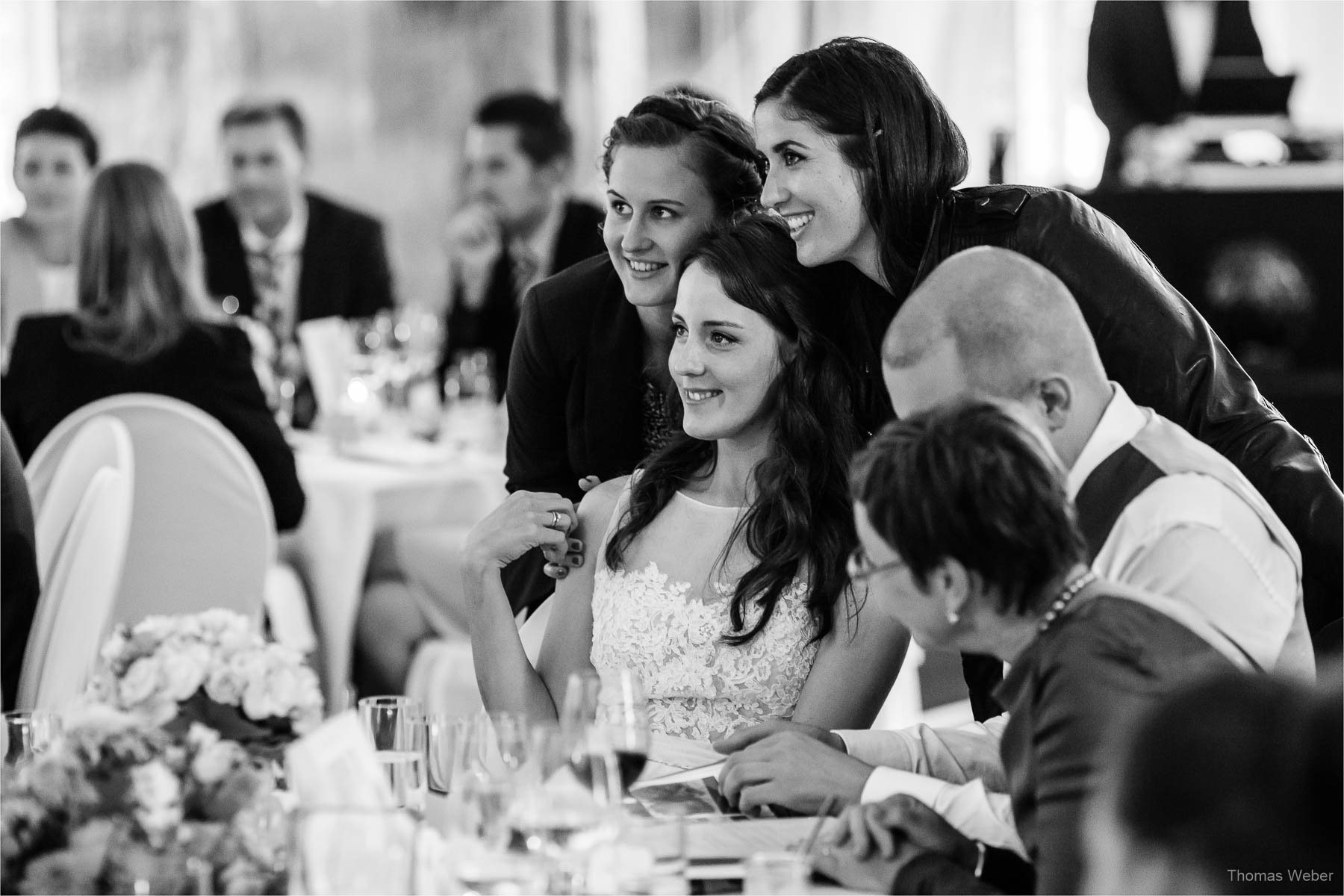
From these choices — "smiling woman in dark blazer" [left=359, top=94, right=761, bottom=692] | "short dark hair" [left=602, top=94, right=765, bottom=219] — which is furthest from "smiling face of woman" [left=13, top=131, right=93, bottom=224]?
"short dark hair" [left=602, top=94, right=765, bottom=219]

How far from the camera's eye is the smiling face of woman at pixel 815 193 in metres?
2.49

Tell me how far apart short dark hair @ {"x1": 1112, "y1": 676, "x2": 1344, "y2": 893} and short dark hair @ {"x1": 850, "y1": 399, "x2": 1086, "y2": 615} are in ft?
1.26

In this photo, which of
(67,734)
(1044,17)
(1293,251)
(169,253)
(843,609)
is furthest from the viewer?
(1044,17)

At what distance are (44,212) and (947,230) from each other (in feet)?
14.9

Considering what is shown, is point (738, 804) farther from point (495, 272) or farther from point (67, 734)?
point (495, 272)

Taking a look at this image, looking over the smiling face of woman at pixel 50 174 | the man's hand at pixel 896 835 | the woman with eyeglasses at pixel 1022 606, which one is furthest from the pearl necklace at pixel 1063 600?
the smiling face of woman at pixel 50 174

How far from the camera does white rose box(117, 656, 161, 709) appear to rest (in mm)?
1781

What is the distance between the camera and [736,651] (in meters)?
2.56

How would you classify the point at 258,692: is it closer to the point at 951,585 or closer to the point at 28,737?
the point at 28,737

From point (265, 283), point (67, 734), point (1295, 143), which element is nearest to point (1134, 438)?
point (67, 734)

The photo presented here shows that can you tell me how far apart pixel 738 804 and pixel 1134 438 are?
0.62 m

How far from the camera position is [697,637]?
2572 millimetres

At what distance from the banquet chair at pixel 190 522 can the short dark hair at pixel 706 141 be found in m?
1.37

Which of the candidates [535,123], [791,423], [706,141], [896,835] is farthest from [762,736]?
[535,123]
